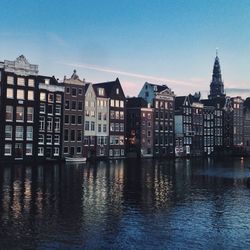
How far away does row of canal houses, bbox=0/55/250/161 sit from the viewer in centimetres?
8969

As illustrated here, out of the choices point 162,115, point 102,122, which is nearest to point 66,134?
point 102,122

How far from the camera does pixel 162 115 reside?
132375 millimetres

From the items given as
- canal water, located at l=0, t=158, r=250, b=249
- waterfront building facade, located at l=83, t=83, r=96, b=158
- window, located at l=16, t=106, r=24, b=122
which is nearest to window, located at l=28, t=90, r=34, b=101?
window, located at l=16, t=106, r=24, b=122

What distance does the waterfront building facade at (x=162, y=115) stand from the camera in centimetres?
12975

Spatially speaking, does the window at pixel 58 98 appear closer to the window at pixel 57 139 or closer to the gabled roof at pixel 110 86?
the window at pixel 57 139

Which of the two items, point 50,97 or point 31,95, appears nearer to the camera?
point 31,95

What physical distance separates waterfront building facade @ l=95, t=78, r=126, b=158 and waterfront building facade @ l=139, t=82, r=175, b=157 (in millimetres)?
13394

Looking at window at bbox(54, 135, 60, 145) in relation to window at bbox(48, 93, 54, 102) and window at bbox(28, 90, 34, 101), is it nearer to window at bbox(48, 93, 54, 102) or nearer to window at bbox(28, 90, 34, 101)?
A: window at bbox(48, 93, 54, 102)

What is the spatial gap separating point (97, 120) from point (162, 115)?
28.7 m

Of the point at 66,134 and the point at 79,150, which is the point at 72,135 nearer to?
the point at 66,134

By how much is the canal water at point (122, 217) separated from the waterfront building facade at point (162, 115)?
8419 centimetres

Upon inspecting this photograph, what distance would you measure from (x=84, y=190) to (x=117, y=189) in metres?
3.54

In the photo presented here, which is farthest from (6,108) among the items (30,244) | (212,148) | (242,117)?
(242,117)

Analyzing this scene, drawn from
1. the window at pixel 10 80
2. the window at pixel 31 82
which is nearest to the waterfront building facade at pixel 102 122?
the window at pixel 31 82
